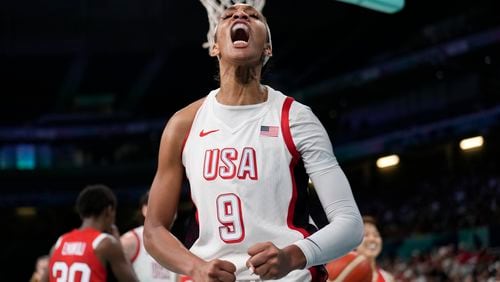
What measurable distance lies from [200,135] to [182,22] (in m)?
32.1

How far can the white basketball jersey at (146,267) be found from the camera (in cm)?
696

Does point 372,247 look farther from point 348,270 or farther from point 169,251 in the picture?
point 169,251

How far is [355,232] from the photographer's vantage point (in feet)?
9.16

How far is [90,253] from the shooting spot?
5871 mm

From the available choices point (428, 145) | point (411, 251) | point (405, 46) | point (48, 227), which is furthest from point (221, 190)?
point (48, 227)

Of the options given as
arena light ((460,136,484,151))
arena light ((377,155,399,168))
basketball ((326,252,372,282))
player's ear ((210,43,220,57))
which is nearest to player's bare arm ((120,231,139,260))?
basketball ((326,252,372,282))

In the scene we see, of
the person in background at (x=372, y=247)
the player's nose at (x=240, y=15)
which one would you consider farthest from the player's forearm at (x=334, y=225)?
the person in background at (x=372, y=247)

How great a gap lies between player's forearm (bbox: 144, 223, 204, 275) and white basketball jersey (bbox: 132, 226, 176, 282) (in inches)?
162

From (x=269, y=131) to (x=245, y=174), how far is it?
0.18 m

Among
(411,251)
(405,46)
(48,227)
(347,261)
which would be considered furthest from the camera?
(48,227)

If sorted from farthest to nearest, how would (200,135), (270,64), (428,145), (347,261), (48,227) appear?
(48,227), (428,145), (347,261), (270,64), (200,135)

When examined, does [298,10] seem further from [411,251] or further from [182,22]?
[411,251]

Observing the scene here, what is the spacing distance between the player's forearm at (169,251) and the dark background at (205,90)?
65.6 feet

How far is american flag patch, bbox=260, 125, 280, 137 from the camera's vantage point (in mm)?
2906
